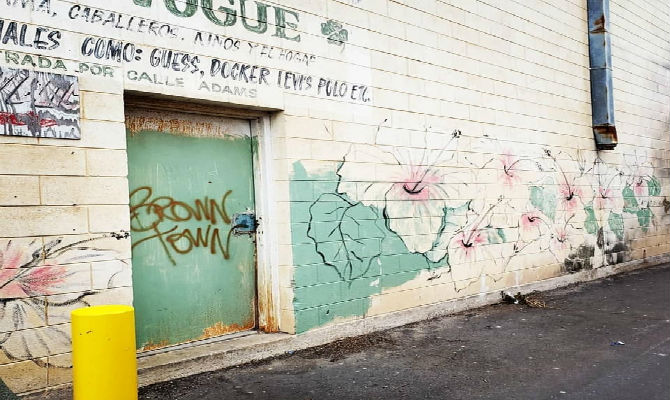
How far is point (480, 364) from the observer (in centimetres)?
492

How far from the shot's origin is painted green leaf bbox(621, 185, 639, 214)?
10617 millimetres

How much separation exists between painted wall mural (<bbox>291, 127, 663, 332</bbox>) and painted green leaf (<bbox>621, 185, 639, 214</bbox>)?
0.37 metres

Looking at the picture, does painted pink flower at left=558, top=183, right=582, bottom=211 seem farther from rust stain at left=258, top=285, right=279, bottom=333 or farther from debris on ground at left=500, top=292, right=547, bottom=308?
rust stain at left=258, top=285, right=279, bottom=333

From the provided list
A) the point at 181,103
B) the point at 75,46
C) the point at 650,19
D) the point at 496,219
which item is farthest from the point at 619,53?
the point at 75,46

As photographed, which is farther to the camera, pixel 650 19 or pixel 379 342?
pixel 650 19

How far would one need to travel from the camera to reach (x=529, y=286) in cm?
822

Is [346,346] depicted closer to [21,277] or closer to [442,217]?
[442,217]

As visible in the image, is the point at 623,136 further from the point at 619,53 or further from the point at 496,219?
the point at 496,219

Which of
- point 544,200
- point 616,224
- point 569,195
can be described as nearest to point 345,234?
point 544,200

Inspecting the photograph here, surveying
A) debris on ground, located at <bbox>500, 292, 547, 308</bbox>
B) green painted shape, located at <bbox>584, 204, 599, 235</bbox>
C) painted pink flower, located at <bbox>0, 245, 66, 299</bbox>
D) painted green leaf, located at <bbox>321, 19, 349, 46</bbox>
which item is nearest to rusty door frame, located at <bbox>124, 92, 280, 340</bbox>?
painted green leaf, located at <bbox>321, 19, 349, 46</bbox>

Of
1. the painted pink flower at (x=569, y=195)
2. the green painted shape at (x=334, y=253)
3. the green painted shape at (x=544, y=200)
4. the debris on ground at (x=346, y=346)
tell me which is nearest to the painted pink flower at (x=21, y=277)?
the green painted shape at (x=334, y=253)

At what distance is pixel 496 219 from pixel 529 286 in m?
1.36

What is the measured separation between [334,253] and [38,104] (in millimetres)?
3105

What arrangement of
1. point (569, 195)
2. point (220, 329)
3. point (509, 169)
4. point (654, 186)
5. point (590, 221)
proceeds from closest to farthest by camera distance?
point (220, 329)
point (509, 169)
point (569, 195)
point (590, 221)
point (654, 186)
